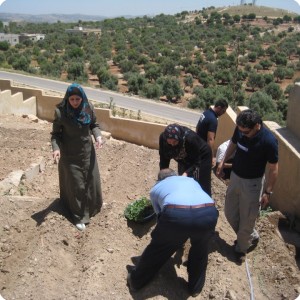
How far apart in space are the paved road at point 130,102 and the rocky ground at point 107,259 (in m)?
11.7

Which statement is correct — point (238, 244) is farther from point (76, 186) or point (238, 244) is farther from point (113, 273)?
point (76, 186)

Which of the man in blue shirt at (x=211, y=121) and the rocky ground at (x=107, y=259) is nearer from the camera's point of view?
the rocky ground at (x=107, y=259)

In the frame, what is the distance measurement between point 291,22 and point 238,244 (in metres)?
107

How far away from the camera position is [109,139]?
375 inches

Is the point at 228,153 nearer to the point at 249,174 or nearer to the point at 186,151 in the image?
the point at 249,174

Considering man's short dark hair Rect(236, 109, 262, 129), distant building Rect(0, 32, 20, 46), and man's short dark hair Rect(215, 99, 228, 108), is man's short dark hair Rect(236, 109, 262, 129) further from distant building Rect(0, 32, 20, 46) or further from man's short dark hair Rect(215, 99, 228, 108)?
distant building Rect(0, 32, 20, 46)

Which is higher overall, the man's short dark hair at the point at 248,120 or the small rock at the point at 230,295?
the man's short dark hair at the point at 248,120

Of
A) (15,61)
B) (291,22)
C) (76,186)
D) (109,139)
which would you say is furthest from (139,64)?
(291,22)

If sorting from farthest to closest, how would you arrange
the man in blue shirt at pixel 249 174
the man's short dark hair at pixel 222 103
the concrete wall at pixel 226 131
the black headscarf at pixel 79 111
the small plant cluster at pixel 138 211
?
1. the concrete wall at pixel 226 131
2. the man's short dark hair at pixel 222 103
3. the small plant cluster at pixel 138 211
4. the black headscarf at pixel 79 111
5. the man in blue shirt at pixel 249 174

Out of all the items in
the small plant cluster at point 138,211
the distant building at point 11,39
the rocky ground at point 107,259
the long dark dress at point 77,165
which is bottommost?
the distant building at point 11,39

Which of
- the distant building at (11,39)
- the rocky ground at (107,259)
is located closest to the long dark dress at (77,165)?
the rocky ground at (107,259)

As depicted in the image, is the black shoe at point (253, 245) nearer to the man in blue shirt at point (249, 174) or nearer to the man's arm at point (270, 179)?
the man in blue shirt at point (249, 174)

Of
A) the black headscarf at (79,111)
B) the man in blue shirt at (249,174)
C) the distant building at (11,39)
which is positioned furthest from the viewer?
the distant building at (11,39)

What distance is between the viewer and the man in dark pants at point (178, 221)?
310cm
